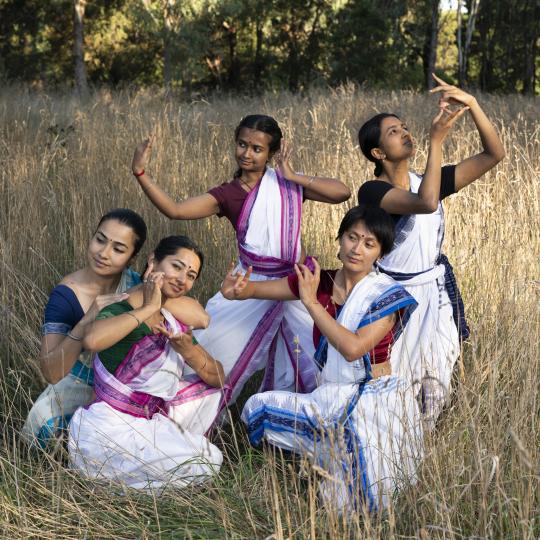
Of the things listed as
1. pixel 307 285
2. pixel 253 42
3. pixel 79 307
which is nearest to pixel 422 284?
pixel 307 285

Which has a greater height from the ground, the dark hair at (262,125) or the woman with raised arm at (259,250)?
the dark hair at (262,125)

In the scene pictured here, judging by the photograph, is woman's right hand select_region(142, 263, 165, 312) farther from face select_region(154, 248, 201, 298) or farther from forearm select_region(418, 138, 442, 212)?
forearm select_region(418, 138, 442, 212)

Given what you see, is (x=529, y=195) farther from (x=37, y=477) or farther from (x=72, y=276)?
(x=37, y=477)

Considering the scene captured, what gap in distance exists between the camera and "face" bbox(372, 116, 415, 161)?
132 inches

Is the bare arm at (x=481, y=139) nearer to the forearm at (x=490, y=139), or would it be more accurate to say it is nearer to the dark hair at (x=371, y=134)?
the forearm at (x=490, y=139)

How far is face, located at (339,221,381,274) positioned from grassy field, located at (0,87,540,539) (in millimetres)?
516

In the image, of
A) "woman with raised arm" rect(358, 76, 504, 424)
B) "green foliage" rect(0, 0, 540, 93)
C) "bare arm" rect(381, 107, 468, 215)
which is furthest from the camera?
"green foliage" rect(0, 0, 540, 93)

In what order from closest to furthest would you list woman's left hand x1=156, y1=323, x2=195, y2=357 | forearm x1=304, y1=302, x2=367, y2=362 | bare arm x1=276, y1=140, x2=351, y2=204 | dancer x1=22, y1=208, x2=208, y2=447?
1. forearm x1=304, y1=302, x2=367, y2=362
2. woman's left hand x1=156, y1=323, x2=195, y2=357
3. dancer x1=22, y1=208, x2=208, y2=447
4. bare arm x1=276, y1=140, x2=351, y2=204

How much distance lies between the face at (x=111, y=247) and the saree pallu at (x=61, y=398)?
0.13m

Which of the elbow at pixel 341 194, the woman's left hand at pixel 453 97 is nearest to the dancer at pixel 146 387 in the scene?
the elbow at pixel 341 194

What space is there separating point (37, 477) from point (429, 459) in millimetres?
1329

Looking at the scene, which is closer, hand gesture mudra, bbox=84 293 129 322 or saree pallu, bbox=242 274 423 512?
saree pallu, bbox=242 274 423 512

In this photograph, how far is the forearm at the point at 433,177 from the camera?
123 inches

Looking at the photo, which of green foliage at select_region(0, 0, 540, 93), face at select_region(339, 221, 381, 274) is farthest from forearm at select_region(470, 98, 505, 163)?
Answer: green foliage at select_region(0, 0, 540, 93)
